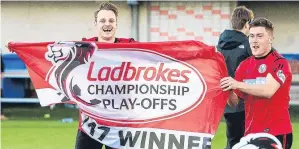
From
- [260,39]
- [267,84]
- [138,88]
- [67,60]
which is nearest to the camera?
[267,84]

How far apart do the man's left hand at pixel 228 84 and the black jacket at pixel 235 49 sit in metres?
2.45

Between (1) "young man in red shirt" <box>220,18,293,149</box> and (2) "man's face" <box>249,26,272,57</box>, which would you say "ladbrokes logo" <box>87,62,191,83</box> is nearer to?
(1) "young man in red shirt" <box>220,18,293,149</box>

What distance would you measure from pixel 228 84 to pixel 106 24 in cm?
120

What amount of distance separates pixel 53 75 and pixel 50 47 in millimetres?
248

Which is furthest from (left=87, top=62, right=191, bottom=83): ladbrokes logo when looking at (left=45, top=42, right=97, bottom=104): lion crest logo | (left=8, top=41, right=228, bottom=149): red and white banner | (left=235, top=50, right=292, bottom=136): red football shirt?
(left=235, top=50, right=292, bottom=136): red football shirt

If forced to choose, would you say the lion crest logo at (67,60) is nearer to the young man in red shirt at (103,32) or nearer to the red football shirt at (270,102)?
the young man in red shirt at (103,32)

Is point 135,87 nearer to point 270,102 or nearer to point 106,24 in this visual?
point 106,24

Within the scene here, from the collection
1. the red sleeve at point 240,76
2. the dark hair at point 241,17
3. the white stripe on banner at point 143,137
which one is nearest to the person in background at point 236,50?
the dark hair at point 241,17

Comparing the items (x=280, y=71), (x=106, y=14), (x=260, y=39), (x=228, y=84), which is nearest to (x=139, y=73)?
(x=106, y=14)

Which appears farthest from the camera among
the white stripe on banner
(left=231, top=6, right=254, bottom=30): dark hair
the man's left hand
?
(left=231, top=6, right=254, bottom=30): dark hair

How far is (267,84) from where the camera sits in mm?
6297

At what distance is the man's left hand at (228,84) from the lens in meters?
6.33

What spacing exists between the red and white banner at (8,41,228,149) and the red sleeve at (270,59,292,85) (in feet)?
1.39

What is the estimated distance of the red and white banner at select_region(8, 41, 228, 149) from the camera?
6.63 metres
